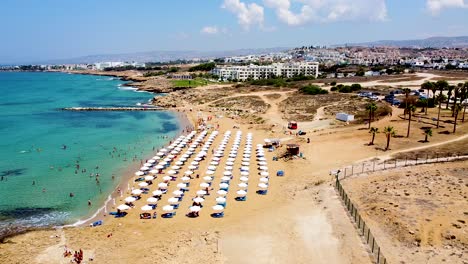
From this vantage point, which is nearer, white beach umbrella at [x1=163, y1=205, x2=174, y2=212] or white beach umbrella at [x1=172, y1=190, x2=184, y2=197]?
white beach umbrella at [x1=163, y1=205, x2=174, y2=212]

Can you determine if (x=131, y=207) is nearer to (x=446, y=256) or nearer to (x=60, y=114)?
(x=446, y=256)

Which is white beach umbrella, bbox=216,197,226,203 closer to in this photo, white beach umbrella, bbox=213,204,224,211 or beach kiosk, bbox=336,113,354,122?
white beach umbrella, bbox=213,204,224,211

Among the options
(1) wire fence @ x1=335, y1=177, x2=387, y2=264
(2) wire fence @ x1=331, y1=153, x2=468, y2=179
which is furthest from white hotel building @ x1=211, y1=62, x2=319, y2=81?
(1) wire fence @ x1=335, y1=177, x2=387, y2=264

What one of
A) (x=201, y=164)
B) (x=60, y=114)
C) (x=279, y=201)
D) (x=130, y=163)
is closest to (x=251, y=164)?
(x=201, y=164)

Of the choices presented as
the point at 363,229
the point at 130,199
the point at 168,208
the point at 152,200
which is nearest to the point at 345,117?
the point at 363,229

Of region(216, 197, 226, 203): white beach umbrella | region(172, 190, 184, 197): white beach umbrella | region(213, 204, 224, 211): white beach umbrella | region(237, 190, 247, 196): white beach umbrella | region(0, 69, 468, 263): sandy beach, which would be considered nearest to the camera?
region(0, 69, 468, 263): sandy beach

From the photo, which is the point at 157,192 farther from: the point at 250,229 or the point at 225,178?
the point at 250,229
